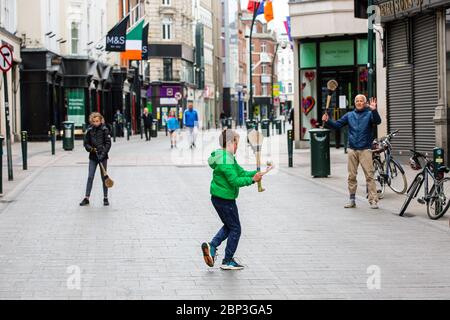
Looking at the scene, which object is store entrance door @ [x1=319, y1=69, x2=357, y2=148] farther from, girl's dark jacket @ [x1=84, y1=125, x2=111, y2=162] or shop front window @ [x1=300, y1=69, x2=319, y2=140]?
girl's dark jacket @ [x1=84, y1=125, x2=111, y2=162]

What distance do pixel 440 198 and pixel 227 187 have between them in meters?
5.06

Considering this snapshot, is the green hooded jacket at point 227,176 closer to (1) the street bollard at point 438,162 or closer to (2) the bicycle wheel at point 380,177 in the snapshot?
(1) the street bollard at point 438,162

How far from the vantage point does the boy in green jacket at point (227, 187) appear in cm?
935

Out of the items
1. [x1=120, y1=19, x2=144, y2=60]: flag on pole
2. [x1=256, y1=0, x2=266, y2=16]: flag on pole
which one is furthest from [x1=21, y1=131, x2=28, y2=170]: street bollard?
[x1=256, y1=0, x2=266, y2=16]: flag on pole

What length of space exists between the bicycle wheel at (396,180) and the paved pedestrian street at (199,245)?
1027 millimetres

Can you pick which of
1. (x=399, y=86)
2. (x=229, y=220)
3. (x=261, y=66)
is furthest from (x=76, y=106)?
(x=261, y=66)

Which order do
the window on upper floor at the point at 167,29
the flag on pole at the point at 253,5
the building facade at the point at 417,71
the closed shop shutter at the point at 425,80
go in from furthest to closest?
the window on upper floor at the point at 167,29 → the flag on pole at the point at 253,5 → the closed shop shutter at the point at 425,80 → the building facade at the point at 417,71

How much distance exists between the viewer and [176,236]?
1212cm

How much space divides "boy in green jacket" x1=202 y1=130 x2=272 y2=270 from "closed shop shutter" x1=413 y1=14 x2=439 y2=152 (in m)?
13.8

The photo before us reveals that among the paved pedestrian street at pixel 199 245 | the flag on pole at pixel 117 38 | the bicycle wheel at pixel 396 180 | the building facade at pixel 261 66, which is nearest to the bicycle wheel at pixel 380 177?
the bicycle wheel at pixel 396 180

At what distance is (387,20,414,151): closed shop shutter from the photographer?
24.3 metres

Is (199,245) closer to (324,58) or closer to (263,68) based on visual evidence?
(324,58)

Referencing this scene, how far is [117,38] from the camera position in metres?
48.3

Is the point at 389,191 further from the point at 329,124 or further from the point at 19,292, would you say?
the point at 19,292
